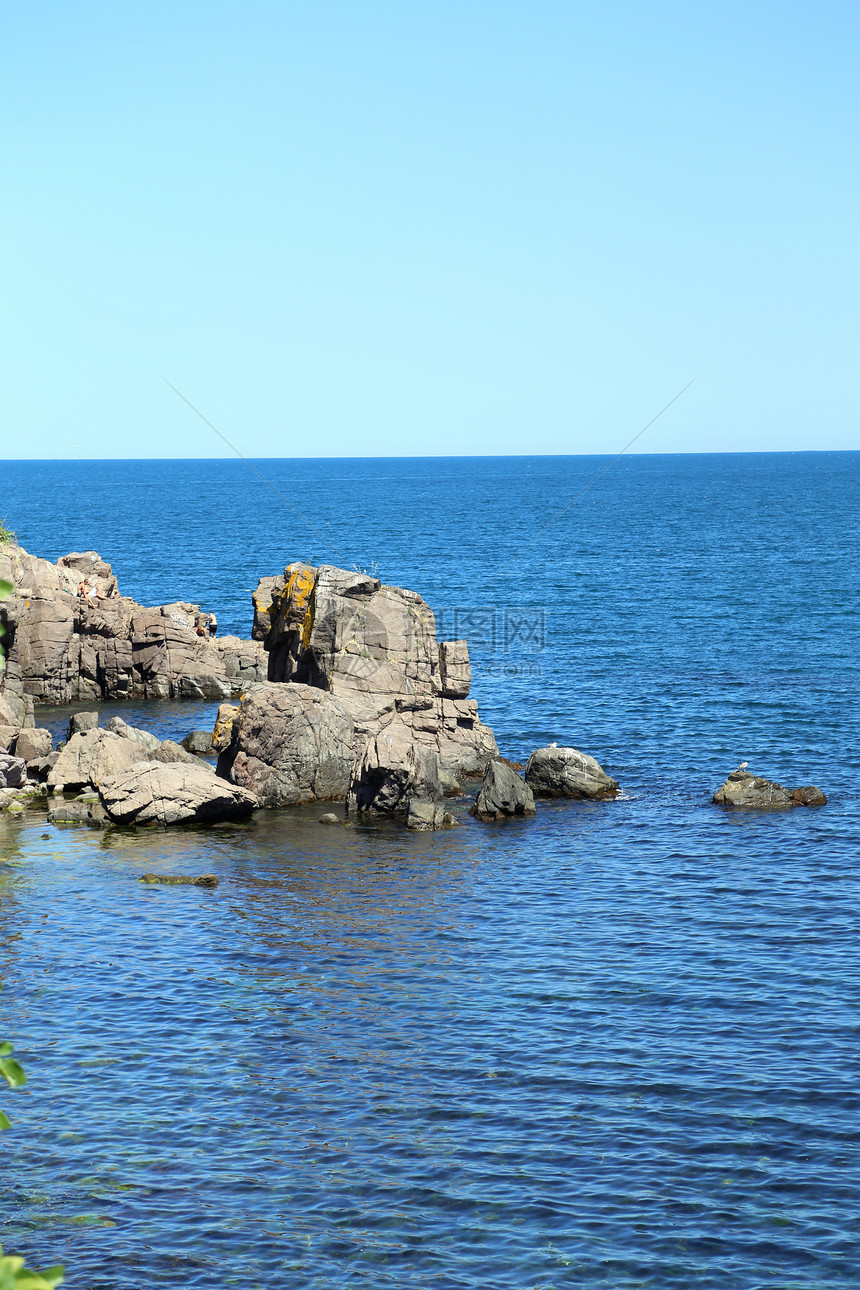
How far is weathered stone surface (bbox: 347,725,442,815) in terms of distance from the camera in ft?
157

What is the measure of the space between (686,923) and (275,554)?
120858mm

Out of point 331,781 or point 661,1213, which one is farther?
point 331,781

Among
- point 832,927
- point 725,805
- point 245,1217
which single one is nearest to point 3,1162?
point 245,1217

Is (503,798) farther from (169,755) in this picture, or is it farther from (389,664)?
(169,755)

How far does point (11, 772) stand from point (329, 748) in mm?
13398

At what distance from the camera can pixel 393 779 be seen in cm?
4806

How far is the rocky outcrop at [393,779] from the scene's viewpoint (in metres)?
47.9

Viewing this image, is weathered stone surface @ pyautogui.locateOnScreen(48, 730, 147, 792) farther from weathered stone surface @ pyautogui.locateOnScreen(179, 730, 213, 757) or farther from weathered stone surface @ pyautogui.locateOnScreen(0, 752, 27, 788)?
weathered stone surface @ pyautogui.locateOnScreen(179, 730, 213, 757)

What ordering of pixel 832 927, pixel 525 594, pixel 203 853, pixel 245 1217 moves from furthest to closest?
pixel 525 594 → pixel 203 853 → pixel 832 927 → pixel 245 1217

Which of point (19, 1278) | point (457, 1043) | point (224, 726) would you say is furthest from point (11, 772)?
point (19, 1278)

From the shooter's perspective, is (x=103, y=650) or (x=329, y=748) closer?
(x=329, y=748)

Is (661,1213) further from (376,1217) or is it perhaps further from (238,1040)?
(238,1040)

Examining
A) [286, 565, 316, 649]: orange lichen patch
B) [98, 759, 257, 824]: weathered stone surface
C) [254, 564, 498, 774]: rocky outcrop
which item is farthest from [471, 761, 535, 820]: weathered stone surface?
[286, 565, 316, 649]: orange lichen patch

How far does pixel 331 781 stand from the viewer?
5128cm
